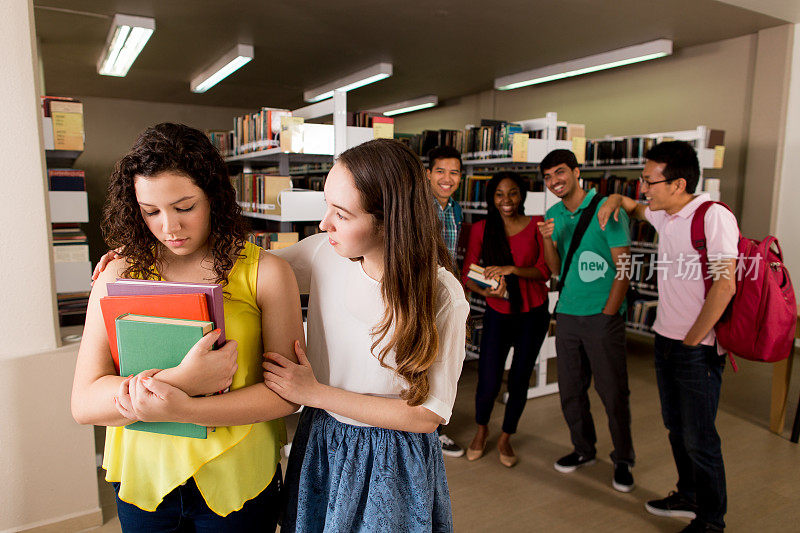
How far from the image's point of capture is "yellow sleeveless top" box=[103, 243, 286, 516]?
43.5 inches

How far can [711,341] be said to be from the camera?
93.1 inches

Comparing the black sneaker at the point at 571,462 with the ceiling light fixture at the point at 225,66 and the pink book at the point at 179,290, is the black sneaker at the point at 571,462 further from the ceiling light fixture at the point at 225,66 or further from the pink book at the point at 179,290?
the ceiling light fixture at the point at 225,66

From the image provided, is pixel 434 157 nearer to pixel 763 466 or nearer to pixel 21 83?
pixel 21 83

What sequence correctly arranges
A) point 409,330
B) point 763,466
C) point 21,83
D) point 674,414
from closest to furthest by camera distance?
point 409,330, point 21,83, point 674,414, point 763,466

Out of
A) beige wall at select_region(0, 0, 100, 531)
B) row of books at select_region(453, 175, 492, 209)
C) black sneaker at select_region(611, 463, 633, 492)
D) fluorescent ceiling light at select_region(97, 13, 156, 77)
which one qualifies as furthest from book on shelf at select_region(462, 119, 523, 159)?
fluorescent ceiling light at select_region(97, 13, 156, 77)

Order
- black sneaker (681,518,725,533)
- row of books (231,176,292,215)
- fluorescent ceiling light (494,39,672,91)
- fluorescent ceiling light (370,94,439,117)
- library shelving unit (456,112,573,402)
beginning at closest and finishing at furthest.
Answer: black sneaker (681,518,725,533) < row of books (231,176,292,215) < library shelving unit (456,112,573,402) < fluorescent ceiling light (494,39,672,91) < fluorescent ceiling light (370,94,439,117)

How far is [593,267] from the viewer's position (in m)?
2.84

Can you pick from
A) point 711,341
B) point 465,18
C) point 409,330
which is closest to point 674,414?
point 711,341

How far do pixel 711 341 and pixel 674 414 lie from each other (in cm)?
42

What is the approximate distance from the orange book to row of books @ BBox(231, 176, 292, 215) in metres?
2.62

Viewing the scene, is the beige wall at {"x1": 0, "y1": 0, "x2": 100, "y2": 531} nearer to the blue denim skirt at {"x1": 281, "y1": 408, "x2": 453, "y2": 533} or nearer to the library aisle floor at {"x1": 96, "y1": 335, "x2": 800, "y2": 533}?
the library aisle floor at {"x1": 96, "y1": 335, "x2": 800, "y2": 533}

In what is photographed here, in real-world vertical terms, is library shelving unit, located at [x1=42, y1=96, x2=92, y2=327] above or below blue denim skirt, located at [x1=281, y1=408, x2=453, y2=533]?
above

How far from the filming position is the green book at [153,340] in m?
0.94

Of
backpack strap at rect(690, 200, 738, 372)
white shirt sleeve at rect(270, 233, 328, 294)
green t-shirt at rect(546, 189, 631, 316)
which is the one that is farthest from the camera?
green t-shirt at rect(546, 189, 631, 316)
